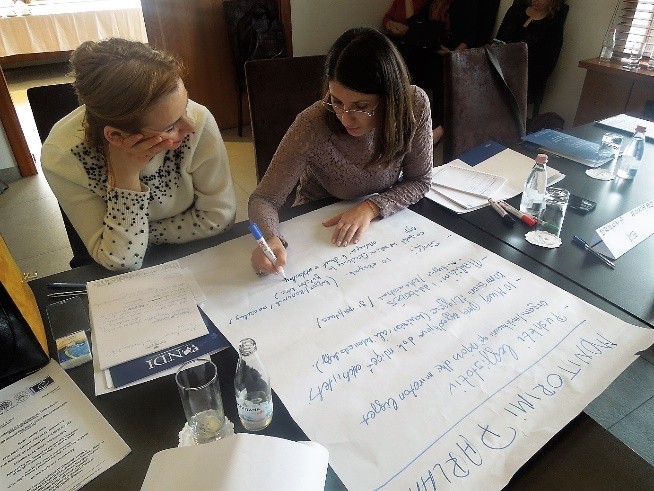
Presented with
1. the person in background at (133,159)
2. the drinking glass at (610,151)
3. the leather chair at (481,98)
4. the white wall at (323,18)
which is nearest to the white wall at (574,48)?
the white wall at (323,18)

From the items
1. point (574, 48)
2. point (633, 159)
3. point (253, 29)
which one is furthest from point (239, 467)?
point (574, 48)

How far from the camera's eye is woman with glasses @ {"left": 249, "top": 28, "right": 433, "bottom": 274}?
102cm

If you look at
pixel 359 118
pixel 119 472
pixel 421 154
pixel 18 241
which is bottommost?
pixel 18 241

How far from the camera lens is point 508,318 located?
0.80 meters

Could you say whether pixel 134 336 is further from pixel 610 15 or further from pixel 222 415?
pixel 610 15

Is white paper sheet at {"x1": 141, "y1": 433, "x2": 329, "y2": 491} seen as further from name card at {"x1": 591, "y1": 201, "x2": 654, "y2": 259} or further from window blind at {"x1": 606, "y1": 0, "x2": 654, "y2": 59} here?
window blind at {"x1": 606, "y1": 0, "x2": 654, "y2": 59}

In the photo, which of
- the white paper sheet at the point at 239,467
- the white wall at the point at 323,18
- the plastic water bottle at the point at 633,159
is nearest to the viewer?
the white paper sheet at the point at 239,467

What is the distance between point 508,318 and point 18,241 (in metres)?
2.43

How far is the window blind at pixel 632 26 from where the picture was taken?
2.67 meters

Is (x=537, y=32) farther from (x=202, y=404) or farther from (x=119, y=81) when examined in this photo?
(x=202, y=404)

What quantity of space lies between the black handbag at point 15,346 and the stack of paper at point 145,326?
0.09 meters

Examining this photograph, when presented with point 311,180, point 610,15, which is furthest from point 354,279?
point 610,15

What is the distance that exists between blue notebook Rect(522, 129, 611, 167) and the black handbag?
1456 millimetres

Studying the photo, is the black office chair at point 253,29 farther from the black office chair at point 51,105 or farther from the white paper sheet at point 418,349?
the white paper sheet at point 418,349
